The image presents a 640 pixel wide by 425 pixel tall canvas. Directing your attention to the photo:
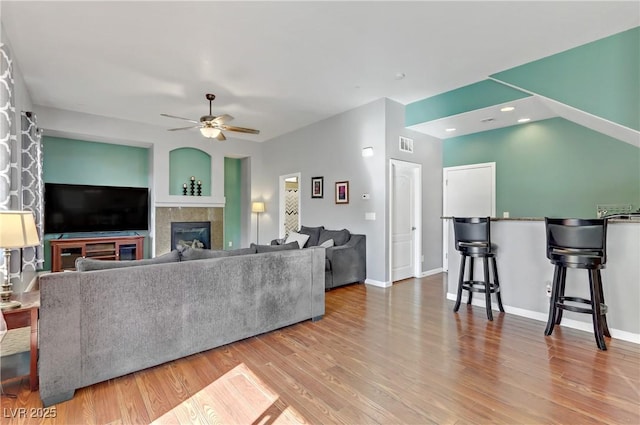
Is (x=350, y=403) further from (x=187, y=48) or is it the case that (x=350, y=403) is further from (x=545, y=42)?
(x=545, y=42)

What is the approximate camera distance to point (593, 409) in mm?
1860

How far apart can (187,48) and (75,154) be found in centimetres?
445

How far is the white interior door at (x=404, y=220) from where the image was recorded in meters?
5.20

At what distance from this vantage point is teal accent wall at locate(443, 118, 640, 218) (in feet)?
13.4

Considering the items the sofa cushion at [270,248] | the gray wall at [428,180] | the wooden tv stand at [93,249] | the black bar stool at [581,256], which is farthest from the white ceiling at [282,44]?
the wooden tv stand at [93,249]

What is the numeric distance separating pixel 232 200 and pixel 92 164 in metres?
3.09

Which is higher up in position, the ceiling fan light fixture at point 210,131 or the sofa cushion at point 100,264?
the ceiling fan light fixture at point 210,131

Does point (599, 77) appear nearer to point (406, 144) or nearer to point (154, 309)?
point (406, 144)

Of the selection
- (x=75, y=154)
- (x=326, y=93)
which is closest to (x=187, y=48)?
(x=326, y=93)

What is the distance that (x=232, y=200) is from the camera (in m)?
8.14

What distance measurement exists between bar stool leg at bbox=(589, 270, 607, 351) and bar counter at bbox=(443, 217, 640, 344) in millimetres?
343

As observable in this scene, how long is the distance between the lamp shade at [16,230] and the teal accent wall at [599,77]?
16.9 ft

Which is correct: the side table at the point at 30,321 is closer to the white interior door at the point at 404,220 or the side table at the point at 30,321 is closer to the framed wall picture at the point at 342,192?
the framed wall picture at the point at 342,192

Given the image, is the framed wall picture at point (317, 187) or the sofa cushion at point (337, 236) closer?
the sofa cushion at point (337, 236)
